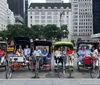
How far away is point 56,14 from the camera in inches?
6673

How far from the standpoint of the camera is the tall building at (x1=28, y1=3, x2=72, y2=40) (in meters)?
167

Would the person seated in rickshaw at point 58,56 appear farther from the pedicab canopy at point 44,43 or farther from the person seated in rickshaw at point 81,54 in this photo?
the pedicab canopy at point 44,43

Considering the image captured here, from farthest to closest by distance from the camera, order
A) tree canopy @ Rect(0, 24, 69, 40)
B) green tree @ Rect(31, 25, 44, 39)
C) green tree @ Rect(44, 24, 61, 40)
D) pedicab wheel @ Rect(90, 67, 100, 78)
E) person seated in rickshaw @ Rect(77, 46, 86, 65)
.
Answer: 1. green tree @ Rect(44, 24, 61, 40)
2. green tree @ Rect(31, 25, 44, 39)
3. tree canopy @ Rect(0, 24, 69, 40)
4. person seated in rickshaw @ Rect(77, 46, 86, 65)
5. pedicab wheel @ Rect(90, 67, 100, 78)

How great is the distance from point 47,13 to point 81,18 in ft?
80.4

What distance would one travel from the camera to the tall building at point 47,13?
16700 cm

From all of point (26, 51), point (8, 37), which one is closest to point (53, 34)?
point (8, 37)

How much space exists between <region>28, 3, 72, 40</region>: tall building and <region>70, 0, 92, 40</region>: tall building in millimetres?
6732

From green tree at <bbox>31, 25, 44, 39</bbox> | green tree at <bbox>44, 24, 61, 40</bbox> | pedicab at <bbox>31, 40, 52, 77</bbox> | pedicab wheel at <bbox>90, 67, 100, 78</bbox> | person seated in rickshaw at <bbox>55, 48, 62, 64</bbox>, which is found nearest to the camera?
pedicab wheel at <bbox>90, 67, 100, 78</bbox>

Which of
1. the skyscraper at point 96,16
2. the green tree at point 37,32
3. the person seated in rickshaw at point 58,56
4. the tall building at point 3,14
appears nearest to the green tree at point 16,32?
the green tree at point 37,32

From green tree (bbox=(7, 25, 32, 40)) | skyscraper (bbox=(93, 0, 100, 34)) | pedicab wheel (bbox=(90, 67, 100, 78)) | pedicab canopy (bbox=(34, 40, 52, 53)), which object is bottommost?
pedicab wheel (bbox=(90, 67, 100, 78))

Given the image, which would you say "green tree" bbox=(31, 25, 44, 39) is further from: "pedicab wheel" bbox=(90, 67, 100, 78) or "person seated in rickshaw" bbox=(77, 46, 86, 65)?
"pedicab wheel" bbox=(90, 67, 100, 78)

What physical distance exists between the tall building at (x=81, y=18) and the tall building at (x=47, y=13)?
6732 millimetres

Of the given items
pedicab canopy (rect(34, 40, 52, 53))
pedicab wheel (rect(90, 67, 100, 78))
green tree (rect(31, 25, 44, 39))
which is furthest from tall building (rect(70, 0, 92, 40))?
pedicab wheel (rect(90, 67, 100, 78))

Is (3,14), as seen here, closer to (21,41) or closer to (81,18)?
(81,18)
